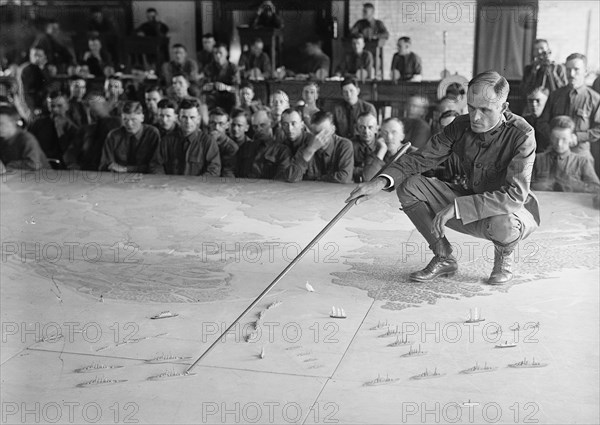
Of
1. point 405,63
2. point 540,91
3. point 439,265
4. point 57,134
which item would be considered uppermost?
point 405,63

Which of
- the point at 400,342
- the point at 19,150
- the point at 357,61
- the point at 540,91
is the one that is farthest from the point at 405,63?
the point at 400,342

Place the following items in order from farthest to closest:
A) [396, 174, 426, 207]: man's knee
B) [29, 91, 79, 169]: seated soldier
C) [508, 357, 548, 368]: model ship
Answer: [29, 91, 79, 169]: seated soldier → [396, 174, 426, 207]: man's knee → [508, 357, 548, 368]: model ship

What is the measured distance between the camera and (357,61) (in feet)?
32.6

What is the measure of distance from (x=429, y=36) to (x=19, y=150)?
19.1ft

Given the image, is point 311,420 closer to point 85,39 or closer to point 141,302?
point 141,302

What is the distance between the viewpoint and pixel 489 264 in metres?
4.59

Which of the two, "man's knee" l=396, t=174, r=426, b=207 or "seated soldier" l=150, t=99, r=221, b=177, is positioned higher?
"man's knee" l=396, t=174, r=426, b=207

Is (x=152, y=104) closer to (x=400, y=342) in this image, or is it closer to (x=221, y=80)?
(x=221, y=80)

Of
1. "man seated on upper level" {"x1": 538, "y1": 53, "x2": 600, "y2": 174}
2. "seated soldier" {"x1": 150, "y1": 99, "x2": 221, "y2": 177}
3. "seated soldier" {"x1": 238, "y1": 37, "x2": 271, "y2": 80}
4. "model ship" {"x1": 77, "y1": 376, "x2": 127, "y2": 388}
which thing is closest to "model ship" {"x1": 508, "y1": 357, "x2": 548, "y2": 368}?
"model ship" {"x1": 77, "y1": 376, "x2": 127, "y2": 388}

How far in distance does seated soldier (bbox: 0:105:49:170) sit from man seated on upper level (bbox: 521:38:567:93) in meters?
4.44

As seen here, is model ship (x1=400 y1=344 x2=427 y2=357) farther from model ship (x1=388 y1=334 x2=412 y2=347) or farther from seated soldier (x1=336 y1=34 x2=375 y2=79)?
seated soldier (x1=336 y1=34 x2=375 y2=79)

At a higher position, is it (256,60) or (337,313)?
(256,60)

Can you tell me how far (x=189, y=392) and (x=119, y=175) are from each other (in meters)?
4.11

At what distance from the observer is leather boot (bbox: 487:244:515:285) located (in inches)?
167
